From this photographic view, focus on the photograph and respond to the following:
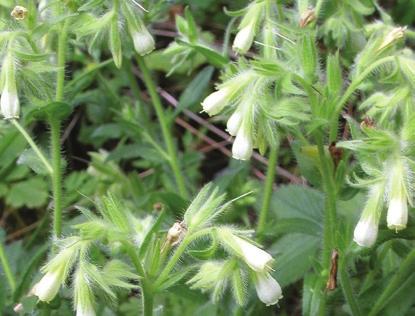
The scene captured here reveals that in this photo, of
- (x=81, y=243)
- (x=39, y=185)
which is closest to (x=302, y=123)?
(x=81, y=243)

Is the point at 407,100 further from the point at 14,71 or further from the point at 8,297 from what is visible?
the point at 8,297

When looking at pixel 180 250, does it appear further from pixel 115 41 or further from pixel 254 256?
pixel 115 41

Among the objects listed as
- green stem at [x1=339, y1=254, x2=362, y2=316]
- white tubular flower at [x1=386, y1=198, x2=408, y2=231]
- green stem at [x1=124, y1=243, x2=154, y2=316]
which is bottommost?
green stem at [x1=339, y1=254, x2=362, y2=316]

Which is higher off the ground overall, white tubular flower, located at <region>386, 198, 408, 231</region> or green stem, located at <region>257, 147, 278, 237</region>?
white tubular flower, located at <region>386, 198, 408, 231</region>

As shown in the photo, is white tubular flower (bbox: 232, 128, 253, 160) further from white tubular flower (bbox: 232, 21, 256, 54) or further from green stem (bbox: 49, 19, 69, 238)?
green stem (bbox: 49, 19, 69, 238)

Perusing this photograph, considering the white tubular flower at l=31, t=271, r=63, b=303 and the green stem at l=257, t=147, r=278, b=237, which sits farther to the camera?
the green stem at l=257, t=147, r=278, b=237

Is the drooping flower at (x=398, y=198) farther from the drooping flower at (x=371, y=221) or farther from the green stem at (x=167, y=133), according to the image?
the green stem at (x=167, y=133)

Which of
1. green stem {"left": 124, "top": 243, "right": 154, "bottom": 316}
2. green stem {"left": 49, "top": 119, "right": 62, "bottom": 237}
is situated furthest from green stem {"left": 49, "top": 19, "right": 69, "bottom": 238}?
green stem {"left": 124, "top": 243, "right": 154, "bottom": 316}
